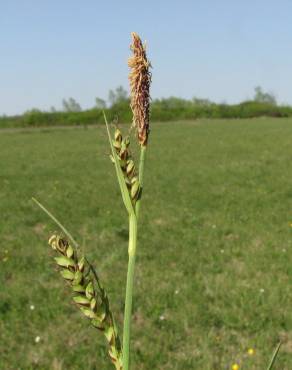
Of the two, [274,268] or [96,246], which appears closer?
[274,268]

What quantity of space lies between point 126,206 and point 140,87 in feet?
0.49

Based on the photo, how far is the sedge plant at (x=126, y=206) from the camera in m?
0.58

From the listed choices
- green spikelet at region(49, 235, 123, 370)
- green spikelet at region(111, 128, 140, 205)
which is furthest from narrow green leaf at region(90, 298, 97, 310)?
green spikelet at region(111, 128, 140, 205)

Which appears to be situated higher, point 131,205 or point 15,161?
point 131,205

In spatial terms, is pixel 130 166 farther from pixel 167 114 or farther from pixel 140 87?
pixel 167 114

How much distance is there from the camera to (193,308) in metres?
4.68

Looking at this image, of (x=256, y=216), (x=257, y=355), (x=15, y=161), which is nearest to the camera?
(x=257, y=355)

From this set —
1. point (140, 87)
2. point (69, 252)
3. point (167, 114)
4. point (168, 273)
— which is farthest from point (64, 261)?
point (167, 114)

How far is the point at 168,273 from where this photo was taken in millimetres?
5594

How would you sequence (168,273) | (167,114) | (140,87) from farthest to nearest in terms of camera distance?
(167,114)
(168,273)
(140,87)

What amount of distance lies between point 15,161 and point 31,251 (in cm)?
1176

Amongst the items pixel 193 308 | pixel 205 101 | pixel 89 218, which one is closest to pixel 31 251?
pixel 89 218

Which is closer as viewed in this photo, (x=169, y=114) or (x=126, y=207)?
(x=126, y=207)

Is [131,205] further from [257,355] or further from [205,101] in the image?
[205,101]
